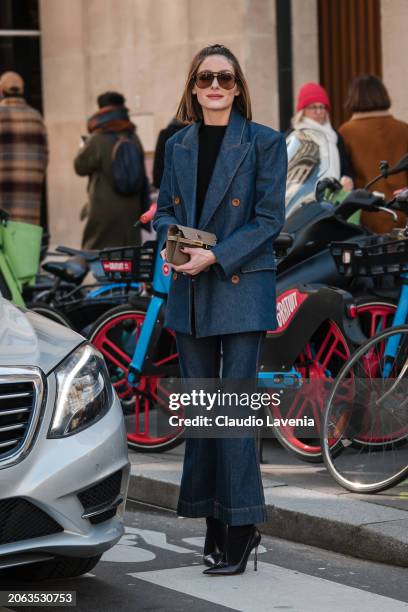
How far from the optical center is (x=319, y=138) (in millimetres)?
9836

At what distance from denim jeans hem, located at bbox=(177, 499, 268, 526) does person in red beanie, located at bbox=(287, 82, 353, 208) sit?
3313mm

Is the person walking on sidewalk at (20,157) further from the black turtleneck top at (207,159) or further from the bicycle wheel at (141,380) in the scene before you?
the black turtleneck top at (207,159)

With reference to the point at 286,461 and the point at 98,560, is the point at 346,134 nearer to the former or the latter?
the point at 286,461

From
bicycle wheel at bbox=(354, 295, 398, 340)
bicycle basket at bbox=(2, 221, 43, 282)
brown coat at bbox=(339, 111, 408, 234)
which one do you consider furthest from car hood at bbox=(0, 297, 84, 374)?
brown coat at bbox=(339, 111, 408, 234)

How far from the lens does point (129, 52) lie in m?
16.1

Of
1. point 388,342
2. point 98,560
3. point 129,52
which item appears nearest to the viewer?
point 98,560

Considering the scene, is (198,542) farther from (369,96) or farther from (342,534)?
(369,96)

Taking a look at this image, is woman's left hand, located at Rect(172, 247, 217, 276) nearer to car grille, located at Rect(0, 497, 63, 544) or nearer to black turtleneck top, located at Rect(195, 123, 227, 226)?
black turtleneck top, located at Rect(195, 123, 227, 226)

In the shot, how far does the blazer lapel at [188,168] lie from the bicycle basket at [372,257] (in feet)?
6.14

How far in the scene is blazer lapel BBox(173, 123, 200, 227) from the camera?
19.7ft

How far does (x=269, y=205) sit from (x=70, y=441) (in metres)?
1.26

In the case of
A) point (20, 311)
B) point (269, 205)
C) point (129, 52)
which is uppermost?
point (129, 52)

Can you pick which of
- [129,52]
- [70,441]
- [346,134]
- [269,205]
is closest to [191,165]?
[269,205]

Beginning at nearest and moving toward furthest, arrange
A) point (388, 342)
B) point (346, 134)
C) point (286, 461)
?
point (388, 342) < point (286, 461) < point (346, 134)
